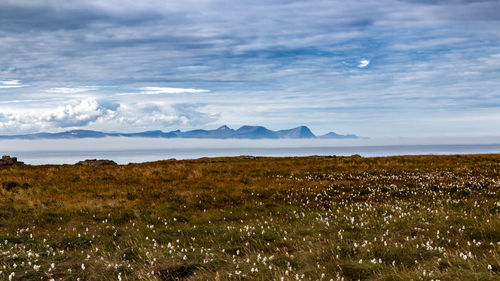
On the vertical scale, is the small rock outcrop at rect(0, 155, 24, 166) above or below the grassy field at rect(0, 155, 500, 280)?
above

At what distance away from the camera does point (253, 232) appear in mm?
11688

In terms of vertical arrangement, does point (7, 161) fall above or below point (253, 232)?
above

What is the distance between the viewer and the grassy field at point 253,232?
26.0ft

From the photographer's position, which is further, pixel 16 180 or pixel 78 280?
pixel 16 180

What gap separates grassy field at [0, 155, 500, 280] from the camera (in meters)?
7.92

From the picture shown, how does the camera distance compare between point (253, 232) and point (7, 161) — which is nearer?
point (253, 232)

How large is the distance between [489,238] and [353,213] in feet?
16.8

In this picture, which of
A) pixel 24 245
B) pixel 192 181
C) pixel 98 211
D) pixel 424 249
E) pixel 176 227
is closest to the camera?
pixel 424 249

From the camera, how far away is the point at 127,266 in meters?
8.58

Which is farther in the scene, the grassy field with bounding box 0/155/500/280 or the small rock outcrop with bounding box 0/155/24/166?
the small rock outcrop with bounding box 0/155/24/166

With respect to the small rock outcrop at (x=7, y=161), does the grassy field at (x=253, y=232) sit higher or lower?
lower

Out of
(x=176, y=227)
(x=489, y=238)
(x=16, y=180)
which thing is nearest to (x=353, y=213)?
(x=489, y=238)

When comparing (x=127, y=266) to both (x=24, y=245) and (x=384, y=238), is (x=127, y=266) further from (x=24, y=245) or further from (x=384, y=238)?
(x=384, y=238)

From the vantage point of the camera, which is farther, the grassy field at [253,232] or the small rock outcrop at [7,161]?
the small rock outcrop at [7,161]
